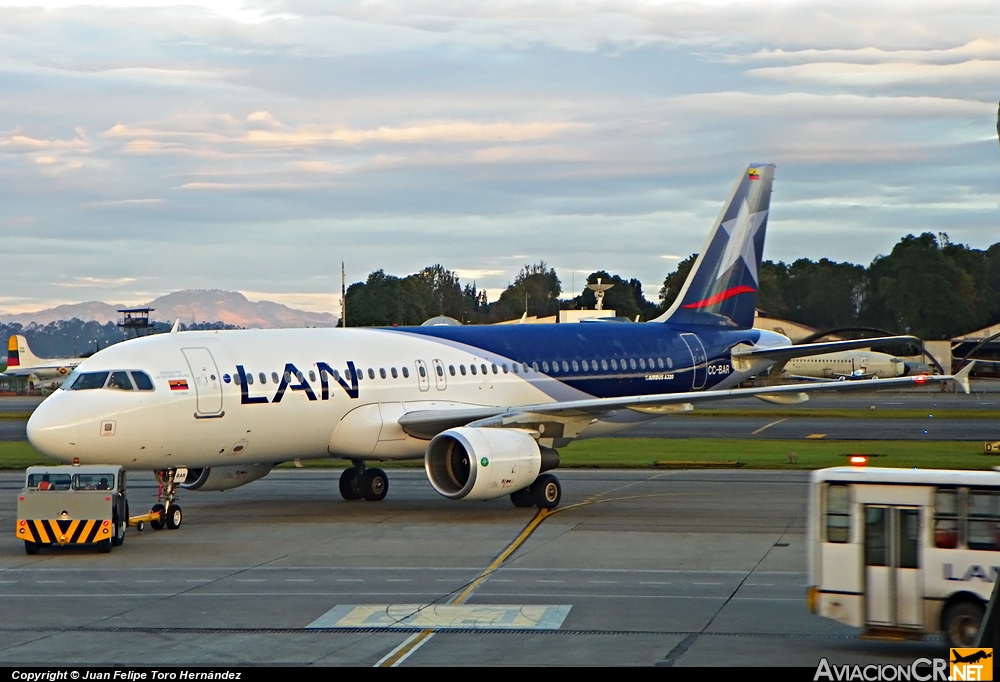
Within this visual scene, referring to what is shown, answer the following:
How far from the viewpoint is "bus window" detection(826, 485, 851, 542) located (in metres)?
17.6

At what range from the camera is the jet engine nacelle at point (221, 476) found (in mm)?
35281

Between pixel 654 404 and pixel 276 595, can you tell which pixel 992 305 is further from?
pixel 276 595

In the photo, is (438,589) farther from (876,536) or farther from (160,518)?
(160,518)

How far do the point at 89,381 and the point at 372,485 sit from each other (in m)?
9.76

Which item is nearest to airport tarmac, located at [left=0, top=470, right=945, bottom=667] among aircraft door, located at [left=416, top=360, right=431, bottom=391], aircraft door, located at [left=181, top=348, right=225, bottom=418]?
aircraft door, located at [left=181, top=348, right=225, bottom=418]

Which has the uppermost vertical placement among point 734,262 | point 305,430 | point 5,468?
point 734,262

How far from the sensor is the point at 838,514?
58.1ft

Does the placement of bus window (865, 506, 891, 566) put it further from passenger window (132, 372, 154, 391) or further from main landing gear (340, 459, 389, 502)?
main landing gear (340, 459, 389, 502)

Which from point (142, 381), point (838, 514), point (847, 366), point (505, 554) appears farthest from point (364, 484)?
point (847, 366)

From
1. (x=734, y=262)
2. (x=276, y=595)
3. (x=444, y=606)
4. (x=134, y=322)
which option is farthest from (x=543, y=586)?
(x=134, y=322)

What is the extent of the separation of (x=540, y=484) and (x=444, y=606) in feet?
44.8

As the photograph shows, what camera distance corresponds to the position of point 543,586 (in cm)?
2319

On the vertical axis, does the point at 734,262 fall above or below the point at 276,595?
above

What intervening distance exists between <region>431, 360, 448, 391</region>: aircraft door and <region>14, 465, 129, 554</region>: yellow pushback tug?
10.8 meters
